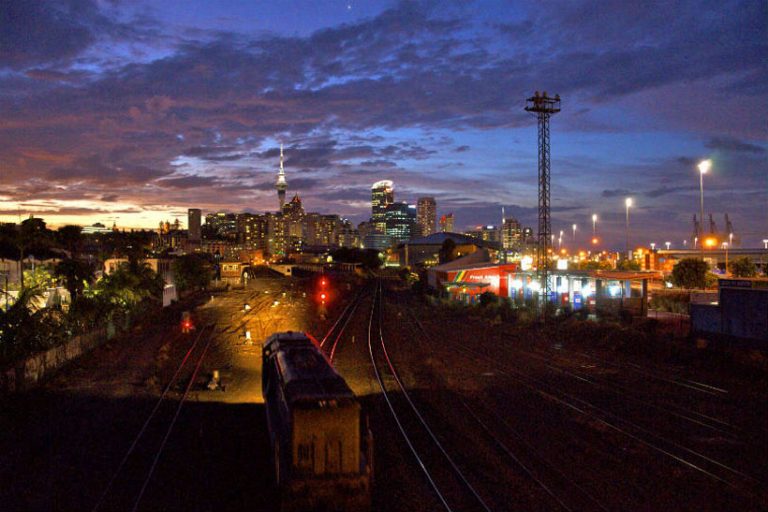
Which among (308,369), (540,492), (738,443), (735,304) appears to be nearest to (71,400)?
(308,369)

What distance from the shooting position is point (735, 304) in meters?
23.8

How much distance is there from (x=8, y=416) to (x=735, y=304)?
1041 inches

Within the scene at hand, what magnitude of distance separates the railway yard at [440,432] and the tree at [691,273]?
94.5 feet

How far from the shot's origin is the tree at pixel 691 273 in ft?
166

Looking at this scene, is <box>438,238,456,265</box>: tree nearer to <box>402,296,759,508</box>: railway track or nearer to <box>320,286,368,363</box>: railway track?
<box>320,286,368,363</box>: railway track

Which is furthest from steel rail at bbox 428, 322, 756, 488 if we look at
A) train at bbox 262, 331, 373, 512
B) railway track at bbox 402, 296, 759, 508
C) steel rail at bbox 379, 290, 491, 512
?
train at bbox 262, 331, 373, 512

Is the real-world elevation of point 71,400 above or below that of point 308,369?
below

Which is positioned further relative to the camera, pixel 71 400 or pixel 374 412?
pixel 71 400

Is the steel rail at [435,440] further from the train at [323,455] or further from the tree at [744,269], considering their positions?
the tree at [744,269]

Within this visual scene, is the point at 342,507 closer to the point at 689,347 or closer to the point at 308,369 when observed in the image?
the point at 308,369

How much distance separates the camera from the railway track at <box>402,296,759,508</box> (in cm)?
1184

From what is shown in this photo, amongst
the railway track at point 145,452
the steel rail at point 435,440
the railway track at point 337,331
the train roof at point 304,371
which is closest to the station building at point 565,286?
the railway track at point 337,331

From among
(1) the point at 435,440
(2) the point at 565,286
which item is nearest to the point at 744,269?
(2) the point at 565,286

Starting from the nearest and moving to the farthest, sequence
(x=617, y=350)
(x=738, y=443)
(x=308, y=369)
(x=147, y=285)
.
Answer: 1. (x=308, y=369)
2. (x=738, y=443)
3. (x=617, y=350)
4. (x=147, y=285)
